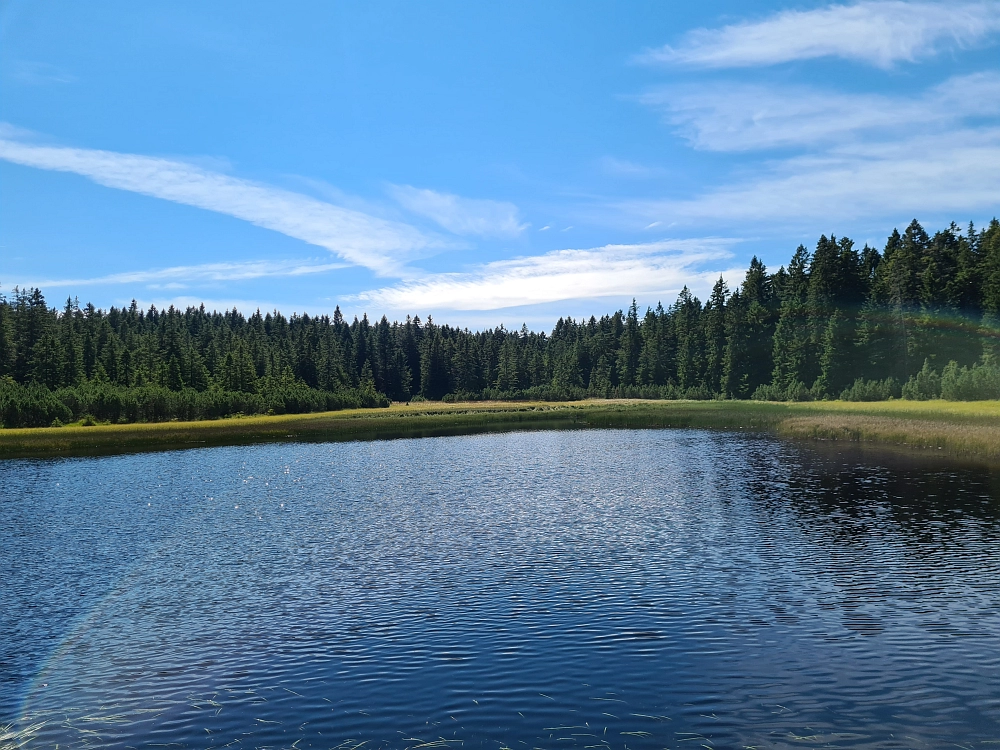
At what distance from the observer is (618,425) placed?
336 ft

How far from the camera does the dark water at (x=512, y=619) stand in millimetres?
13773

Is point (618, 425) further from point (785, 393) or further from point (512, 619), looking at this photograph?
point (512, 619)

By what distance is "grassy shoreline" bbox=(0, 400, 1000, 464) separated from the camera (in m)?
61.1

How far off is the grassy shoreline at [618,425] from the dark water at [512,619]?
21844 millimetres

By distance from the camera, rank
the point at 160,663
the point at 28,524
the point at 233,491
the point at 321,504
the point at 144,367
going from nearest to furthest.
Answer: the point at 160,663, the point at 28,524, the point at 321,504, the point at 233,491, the point at 144,367

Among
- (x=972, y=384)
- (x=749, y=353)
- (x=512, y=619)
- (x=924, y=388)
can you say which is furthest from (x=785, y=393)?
(x=512, y=619)

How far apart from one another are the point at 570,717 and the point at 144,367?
160m

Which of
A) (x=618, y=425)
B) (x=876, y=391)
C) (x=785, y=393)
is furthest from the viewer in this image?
(x=785, y=393)

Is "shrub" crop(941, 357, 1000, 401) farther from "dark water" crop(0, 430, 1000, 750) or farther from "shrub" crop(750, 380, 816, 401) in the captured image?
"dark water" crop(0, 430, 1000, 750)

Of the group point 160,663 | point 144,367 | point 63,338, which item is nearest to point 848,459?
point 160,663

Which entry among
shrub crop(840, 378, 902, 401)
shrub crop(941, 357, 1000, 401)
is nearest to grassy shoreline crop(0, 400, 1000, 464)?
shrub crop(941, 357, 1000, 401)

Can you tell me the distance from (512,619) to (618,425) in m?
84.5

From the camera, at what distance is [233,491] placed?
45594mm

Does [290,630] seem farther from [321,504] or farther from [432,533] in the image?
[321,504]
